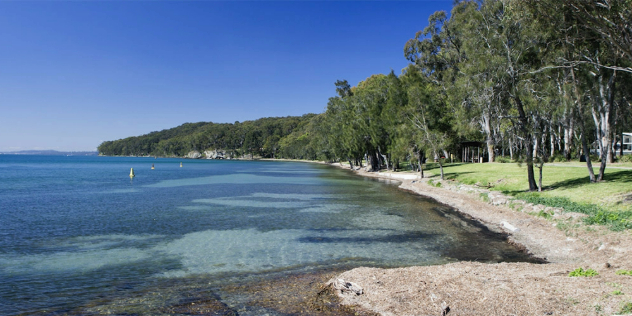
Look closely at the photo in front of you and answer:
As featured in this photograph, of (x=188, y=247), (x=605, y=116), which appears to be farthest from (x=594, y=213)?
(x=605, y=116)

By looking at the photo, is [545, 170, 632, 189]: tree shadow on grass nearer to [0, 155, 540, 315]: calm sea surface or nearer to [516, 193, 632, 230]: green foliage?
[516, 193, 632, 230]: green foliage

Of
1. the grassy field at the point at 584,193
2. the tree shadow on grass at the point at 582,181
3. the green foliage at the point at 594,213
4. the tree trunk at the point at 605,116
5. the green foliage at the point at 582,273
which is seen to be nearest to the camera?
the green foliage at the point at 582,273

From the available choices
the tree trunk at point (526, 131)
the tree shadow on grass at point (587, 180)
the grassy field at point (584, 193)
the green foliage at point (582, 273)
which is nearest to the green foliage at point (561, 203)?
the grassy field at point (584, 193)

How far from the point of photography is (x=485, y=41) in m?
22.8

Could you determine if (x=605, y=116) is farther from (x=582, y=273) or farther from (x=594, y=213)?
(x=582, y=273)

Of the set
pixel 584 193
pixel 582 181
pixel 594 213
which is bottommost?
pixel 594 213

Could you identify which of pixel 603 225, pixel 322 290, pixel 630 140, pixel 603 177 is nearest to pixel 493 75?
pixel 603 177

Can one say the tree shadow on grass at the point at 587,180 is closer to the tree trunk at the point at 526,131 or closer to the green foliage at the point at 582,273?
the tree trunk at the point at 526,131

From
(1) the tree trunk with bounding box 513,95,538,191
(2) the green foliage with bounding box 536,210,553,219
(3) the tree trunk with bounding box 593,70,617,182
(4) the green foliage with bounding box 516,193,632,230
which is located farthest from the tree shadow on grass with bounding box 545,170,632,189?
(2) the green foliage with bounding box 536,210,553,219

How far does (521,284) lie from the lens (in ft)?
27.9

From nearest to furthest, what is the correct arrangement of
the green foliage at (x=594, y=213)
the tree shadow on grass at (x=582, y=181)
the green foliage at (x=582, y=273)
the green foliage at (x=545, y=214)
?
1. the green foliage at (x=582, y=273)
2. the green foliage at (x=594, y=213)
3. the green foliage at (x=545, y=214)
4. the tree shadow on grass at (x=582, y=181)

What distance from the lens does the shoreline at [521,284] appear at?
286 inches

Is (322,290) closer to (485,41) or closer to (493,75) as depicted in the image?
(493,75)

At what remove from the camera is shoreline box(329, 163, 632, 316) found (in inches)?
286
